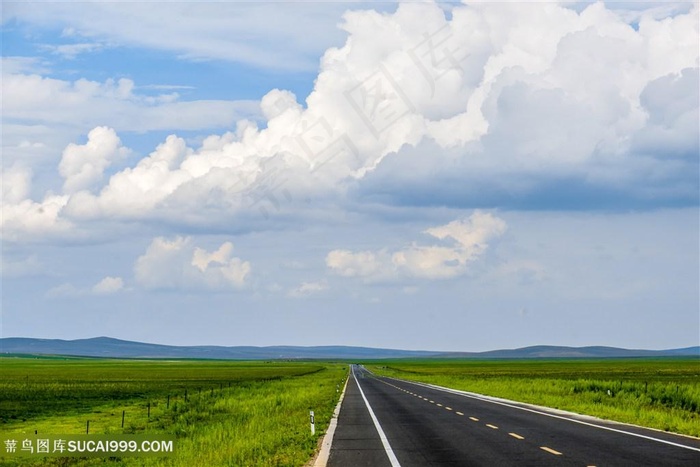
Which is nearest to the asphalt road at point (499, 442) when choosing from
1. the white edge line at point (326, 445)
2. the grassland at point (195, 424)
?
the white edge line at point (326, 445)

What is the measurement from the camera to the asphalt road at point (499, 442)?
18484 millimetres

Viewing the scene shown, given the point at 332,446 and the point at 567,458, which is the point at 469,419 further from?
the point at 567,458

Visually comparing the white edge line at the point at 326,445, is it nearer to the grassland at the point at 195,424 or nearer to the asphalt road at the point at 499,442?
the asphalt road at the point at 499,442

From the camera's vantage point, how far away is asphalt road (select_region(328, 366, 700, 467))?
18.5 meters

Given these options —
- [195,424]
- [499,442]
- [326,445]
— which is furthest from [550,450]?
[195,424]

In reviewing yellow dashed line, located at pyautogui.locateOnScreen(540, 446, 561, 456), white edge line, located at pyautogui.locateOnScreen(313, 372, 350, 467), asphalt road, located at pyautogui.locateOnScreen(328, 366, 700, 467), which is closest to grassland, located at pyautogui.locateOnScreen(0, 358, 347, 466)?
white edge line, located at pyautogui.locateOnScreen(313, 372, 350, 467)

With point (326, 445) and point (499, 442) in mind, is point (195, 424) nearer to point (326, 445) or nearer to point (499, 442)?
point (326, 445)

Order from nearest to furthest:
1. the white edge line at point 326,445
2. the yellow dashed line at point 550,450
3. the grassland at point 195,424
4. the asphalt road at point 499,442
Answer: the asphalt road at point 499,442 < the white edge line at point 326,445 < the yellow dashed line at point 550,450 < the grassland at point 195,424

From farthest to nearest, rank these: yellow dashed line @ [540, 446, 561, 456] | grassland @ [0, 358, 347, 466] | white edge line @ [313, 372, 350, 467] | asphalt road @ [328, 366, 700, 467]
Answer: grassland @ [0, 358, 347, 466]
yellow dashed line @ [540, 446, 561, 456]
white edge line @ [313, 372, 350, 467]
asphalt road @ [328, 366, 700, 467]

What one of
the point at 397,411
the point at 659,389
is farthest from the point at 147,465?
the point at 659,389

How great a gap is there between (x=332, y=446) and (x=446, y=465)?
5762 mm

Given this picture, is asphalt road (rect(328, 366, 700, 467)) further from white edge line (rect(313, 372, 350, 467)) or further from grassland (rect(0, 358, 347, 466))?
grassland (rect(0, 358, 347, 466))

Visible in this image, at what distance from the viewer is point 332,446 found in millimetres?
22984

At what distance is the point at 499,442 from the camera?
22.5m
